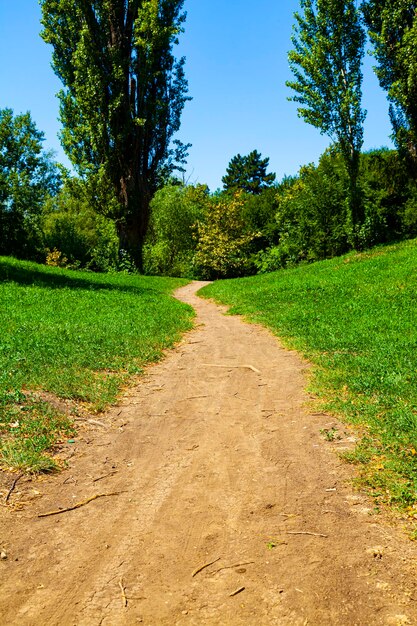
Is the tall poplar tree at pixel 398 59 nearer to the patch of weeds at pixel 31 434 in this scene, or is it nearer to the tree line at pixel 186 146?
the tree line at pixel 186 146

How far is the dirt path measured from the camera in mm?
2658

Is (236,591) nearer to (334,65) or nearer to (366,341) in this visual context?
(366,341)

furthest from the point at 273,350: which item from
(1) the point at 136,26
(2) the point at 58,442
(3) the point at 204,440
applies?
(1) the point at 136,26

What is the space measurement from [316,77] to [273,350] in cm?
1709

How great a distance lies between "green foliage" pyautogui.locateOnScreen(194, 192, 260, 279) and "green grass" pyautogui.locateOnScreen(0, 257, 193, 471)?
22927 mm

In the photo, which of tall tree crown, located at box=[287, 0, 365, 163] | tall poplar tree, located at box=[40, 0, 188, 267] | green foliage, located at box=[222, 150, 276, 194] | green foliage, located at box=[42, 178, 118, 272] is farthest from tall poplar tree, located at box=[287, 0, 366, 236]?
green foliage, located at box=[222, 150, 276, 194]

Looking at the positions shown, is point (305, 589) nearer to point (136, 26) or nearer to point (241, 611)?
point (241, 611)

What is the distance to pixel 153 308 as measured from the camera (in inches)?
579

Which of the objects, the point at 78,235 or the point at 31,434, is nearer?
the point at 31,434

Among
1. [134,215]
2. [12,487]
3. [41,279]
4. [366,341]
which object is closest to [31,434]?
[12,487]

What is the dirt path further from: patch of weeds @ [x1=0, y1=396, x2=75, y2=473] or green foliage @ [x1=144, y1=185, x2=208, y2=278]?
green foliage @ [x1=144, y1=185, x2=208, y2=278]

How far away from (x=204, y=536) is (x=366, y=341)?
21.0 ft

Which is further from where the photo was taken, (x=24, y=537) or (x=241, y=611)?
(x=24, y=537)

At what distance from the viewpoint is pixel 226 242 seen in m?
39.2
